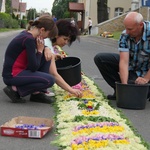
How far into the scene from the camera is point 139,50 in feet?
20.1

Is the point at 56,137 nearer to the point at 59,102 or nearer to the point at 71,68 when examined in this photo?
the point at 59,102

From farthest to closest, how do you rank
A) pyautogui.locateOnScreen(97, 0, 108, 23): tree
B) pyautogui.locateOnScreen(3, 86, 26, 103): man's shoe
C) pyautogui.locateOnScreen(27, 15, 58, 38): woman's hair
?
pyautogui.locateOnScreen(97, 0, 108, 23): tree < pyautogui.locateOnScreen(3, 86, 26, 103): man's shoe < pyautogui.locateOnScreen(27, 15, 58, 38): woman's hair

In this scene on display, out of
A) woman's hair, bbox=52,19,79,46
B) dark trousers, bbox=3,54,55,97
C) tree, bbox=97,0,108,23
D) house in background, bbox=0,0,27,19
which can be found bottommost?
dark trousers, bbox=3,54,55,97

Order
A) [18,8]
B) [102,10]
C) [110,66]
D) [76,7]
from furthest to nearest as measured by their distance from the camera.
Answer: [18,8], [76,7], [102,10], [110,66]

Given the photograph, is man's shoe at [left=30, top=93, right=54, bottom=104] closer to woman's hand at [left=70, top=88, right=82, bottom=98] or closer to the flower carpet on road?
the flower carpet on road

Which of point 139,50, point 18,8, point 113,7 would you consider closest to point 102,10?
point 113,7

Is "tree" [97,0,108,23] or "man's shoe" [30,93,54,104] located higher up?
"tree" [97,0,108,23]

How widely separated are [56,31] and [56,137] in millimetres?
1850

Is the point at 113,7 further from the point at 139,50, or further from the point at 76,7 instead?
the point at 139,50

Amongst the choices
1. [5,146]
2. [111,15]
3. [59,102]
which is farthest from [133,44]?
[111,15]

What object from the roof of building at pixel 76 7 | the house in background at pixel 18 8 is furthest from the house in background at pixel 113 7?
the house in background at pixel 18 8

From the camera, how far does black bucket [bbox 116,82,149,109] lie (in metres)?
5.62

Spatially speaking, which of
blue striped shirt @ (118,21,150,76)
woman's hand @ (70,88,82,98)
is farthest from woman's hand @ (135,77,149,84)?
Answer: woman's hand @ (70,88,82,98)

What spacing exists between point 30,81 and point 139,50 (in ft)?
5.36
